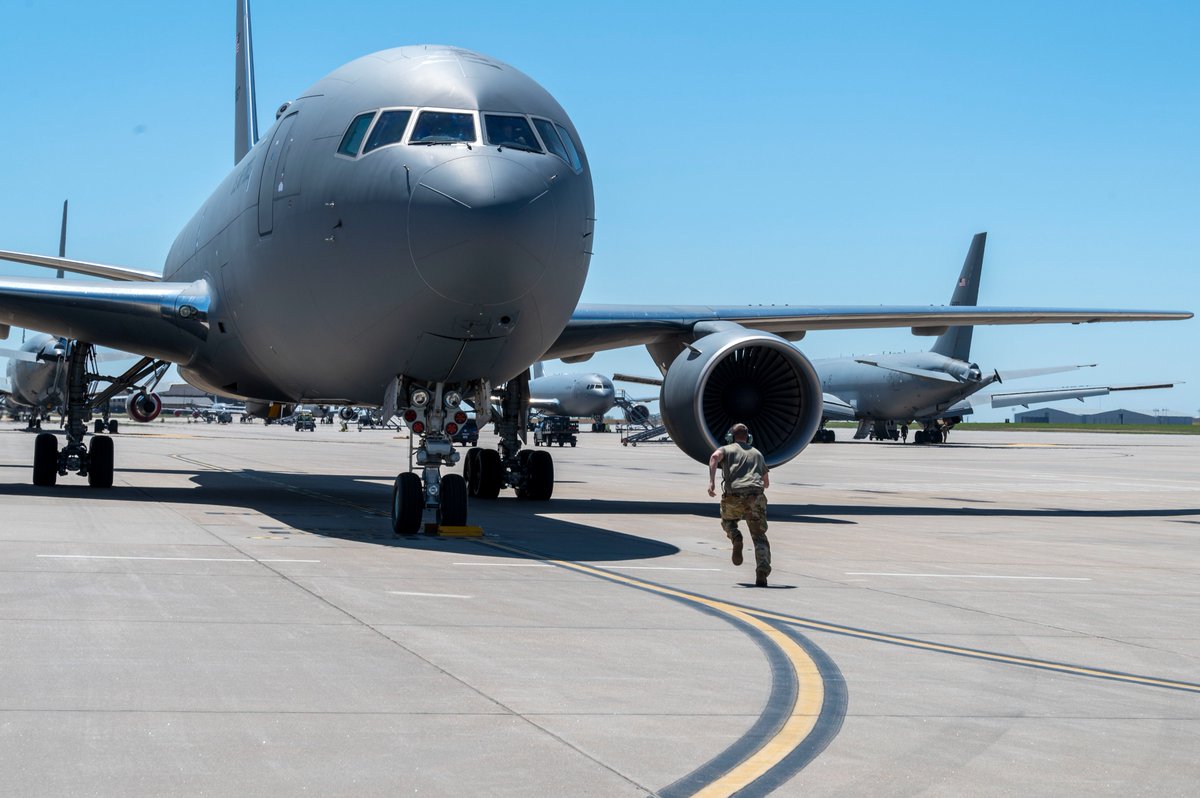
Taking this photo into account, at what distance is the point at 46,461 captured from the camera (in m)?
20.6

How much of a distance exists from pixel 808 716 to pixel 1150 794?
163cm

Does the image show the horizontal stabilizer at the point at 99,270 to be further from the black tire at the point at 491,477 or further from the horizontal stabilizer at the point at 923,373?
the horizontal stabilizer at the point at 923,373

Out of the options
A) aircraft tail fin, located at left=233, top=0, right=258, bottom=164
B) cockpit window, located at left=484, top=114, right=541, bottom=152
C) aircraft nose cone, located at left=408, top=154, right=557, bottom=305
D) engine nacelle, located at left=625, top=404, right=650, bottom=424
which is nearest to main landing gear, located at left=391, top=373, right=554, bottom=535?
aircraft nose cone, located at left=408, top=154, right=557, bottom=305

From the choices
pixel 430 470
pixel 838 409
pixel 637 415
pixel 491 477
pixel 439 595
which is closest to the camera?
pixel 439 595

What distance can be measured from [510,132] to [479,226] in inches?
54.0

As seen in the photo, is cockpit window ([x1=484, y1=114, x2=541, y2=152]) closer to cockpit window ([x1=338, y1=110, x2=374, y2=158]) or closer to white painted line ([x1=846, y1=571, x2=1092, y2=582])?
cockpit window ([x1=338, y1=110, x2=374, y2=158])

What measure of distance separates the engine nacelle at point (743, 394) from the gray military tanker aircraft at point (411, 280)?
0.03 m

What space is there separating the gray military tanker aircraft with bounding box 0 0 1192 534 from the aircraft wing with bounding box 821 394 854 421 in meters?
52.9

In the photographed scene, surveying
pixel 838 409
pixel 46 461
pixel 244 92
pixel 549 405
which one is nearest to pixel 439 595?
pixel 46 461

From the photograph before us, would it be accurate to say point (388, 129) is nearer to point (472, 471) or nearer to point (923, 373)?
point (472, 471)

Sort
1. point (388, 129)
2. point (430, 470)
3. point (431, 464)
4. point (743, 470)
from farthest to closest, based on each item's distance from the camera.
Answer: point (430, 470) → point (431, 464) → point (388, 129) → point (743, 470)

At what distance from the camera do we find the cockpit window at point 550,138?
13094mm

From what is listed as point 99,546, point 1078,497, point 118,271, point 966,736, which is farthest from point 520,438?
point 966,736

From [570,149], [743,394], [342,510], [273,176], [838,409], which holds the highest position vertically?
[570,149]
